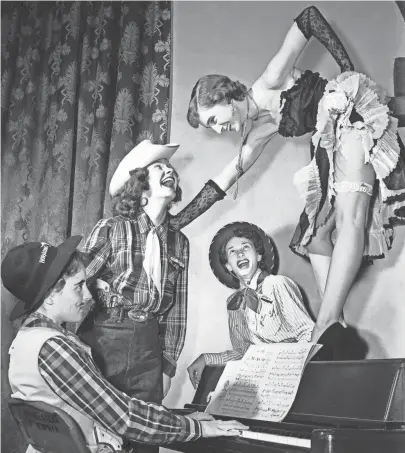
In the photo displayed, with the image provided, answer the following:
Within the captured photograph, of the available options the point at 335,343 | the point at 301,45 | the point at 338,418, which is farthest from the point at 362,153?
the point at 338,418

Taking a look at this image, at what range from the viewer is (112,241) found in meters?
3.36

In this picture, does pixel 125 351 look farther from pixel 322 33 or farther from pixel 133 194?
pixel 322 33

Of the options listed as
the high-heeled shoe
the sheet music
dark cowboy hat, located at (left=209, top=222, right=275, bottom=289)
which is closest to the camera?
the sheet music

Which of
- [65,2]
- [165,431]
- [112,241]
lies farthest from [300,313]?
[65,2]

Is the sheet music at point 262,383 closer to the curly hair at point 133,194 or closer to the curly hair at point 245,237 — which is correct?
the curly hair at point 245,237

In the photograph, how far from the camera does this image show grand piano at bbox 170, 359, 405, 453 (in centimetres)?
214

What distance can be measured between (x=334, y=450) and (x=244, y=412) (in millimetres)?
687

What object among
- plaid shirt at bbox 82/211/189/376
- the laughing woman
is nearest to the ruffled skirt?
the laughing woman

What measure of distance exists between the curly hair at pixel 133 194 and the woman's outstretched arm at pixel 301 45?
73cm

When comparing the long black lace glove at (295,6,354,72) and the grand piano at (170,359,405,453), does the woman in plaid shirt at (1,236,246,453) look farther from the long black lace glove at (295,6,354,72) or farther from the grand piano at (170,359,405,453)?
the long black lace glove at (295,6,354,72)

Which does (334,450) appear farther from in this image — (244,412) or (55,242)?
(55,242)

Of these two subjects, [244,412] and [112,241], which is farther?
[112,241]

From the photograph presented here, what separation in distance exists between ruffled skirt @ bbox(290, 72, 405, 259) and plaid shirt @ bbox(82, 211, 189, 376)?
545 millimetres

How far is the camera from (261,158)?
3.47 metres
